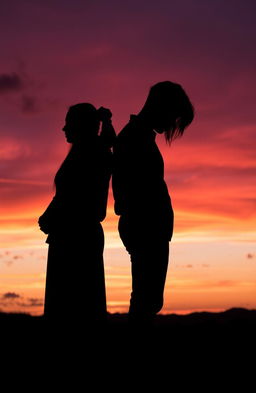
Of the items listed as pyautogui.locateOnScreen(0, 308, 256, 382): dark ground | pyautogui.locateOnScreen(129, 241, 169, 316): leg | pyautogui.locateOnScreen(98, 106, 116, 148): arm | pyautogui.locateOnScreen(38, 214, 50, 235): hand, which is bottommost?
pyautogui.locateOnScreen(0, 308, 256, 382): dark ground

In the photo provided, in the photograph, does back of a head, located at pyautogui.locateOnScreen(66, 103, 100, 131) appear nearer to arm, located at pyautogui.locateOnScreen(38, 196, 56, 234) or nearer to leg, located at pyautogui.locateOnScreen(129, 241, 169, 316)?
arm, located at pyautogui.locateOnScreen(38, 196, 56, 234)

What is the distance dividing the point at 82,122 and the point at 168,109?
99 cm

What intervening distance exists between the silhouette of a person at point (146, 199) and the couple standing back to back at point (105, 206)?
0.4 inches

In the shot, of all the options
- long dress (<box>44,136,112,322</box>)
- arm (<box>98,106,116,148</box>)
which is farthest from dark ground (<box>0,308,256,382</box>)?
arm (<box>98,106,116,148</box>)

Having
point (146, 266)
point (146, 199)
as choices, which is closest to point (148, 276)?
point (146, 266)

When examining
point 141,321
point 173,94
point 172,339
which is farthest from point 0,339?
point 173,94

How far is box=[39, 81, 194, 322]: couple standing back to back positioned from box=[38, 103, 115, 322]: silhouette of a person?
0.04ft

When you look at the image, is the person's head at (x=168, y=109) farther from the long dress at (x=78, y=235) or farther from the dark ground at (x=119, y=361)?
the dark ground at (x=119, y=361)

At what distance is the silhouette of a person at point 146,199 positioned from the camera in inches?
286

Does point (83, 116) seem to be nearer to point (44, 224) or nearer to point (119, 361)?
point (44, 224)

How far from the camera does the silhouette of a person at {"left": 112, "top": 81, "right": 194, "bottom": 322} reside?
7.26 metres

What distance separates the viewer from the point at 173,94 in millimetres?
7562

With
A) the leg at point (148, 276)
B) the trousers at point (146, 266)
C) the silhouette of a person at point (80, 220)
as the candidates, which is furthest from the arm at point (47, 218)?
the leg at point (148, 276)

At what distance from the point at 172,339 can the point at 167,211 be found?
3.29 metres
